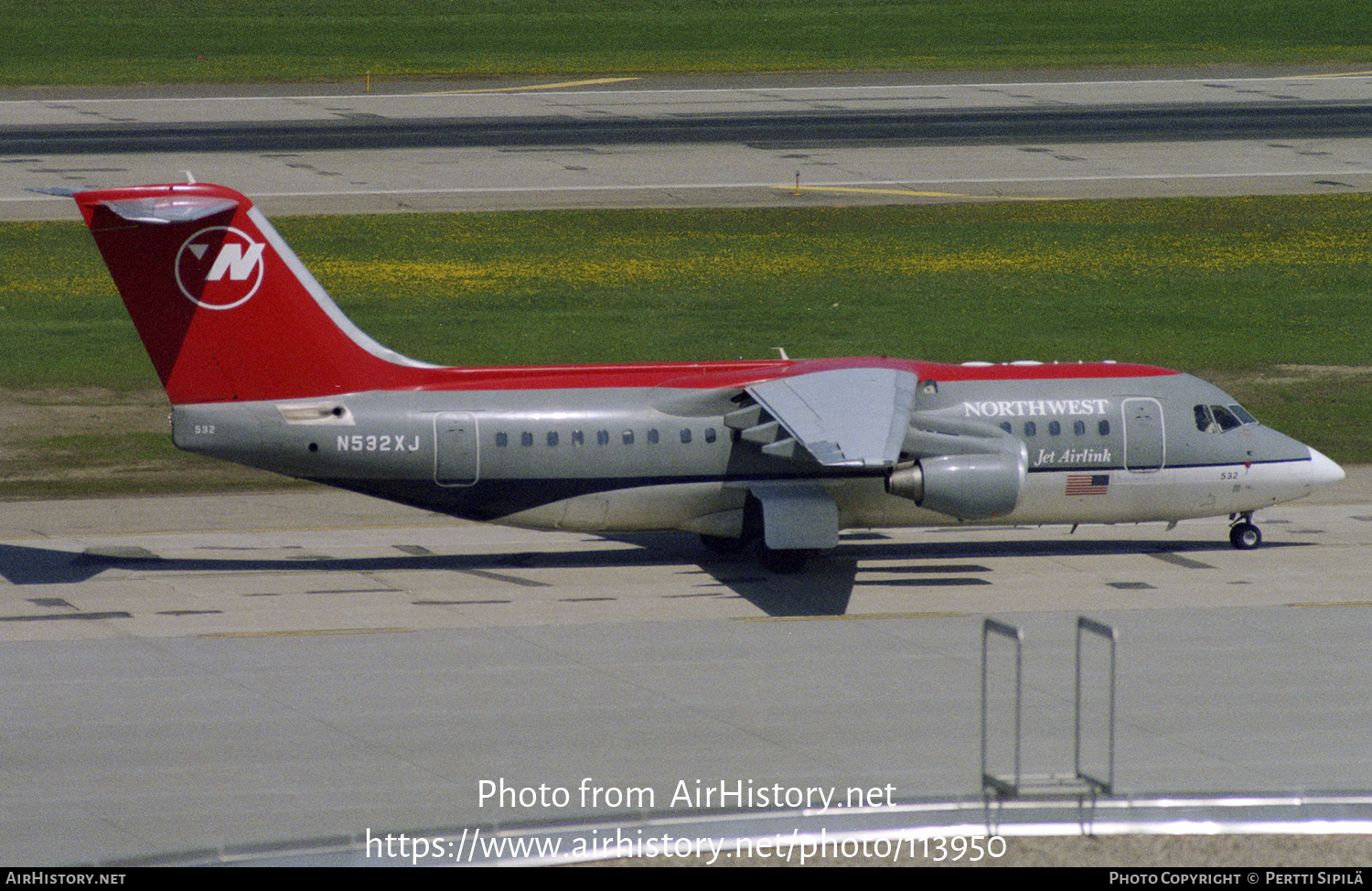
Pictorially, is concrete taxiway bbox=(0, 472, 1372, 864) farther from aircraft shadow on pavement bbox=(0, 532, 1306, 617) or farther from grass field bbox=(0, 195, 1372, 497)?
grass field bbox=(0, 195, 1372, 497)

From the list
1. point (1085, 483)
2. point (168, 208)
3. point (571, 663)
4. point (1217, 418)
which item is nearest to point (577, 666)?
point (571, 663)

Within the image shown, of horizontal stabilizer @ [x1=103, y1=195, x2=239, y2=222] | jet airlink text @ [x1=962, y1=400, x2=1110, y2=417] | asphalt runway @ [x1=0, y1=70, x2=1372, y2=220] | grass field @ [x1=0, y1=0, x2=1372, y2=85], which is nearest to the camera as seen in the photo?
horizontal stabilizer @ [x1=103, y1=195, x2=239, y2=222]

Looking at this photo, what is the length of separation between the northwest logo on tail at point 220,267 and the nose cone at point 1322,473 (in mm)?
20465

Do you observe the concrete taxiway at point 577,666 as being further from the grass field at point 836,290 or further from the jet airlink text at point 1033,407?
the grass field at point 836,290

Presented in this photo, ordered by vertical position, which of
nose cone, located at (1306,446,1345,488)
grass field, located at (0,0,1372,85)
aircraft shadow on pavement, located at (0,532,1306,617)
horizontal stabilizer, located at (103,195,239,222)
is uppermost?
grass field, located at (0,0,1372,85)

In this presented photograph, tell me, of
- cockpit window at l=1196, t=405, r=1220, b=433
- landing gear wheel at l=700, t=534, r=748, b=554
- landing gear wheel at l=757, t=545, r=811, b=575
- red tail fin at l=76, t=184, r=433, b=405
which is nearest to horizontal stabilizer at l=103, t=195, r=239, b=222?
red tail fin at l=76, t=184, r=433, b=405

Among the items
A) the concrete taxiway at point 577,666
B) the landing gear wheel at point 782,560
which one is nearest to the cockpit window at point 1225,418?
the concrete taxiway at point 577,666

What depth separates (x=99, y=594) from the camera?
3167 centimetres

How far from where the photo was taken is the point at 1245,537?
117 ft

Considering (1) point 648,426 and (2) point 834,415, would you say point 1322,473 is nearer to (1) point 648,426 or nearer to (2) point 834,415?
(2) point 834,415

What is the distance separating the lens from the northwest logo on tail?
31750mm

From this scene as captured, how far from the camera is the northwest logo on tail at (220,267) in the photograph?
31.8 metres

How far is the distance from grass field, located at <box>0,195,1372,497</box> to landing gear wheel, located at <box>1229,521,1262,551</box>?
29.3 ft

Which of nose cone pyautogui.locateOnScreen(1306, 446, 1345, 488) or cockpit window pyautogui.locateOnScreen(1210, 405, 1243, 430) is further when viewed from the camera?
nose cone pyautogui.locateOnScreen(1306, 446, 1345, 488)
